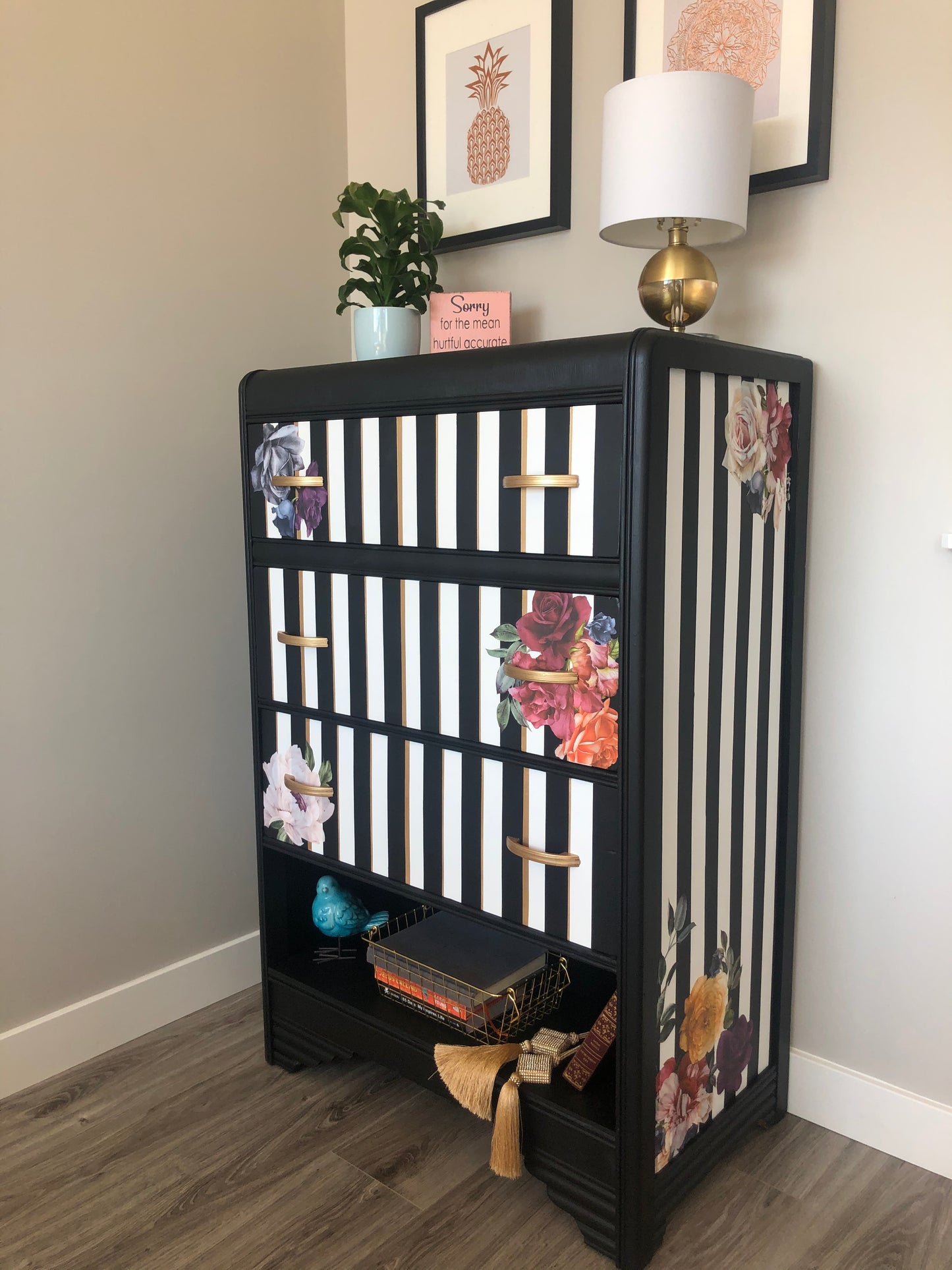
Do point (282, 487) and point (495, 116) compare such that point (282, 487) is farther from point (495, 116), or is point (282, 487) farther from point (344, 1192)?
point (344, 1192)

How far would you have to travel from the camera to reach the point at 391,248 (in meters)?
1.89

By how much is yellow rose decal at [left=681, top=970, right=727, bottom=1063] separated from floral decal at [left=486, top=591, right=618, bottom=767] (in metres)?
0.43

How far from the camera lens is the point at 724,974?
1607mm

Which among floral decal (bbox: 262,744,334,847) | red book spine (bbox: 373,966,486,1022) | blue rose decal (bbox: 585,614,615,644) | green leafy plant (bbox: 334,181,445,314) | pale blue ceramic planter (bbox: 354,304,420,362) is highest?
green leafy plant (bbox: 334,181,445,314)

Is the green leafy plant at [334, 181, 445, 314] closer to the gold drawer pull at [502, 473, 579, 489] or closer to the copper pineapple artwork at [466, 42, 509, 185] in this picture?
the copper pineapple artwork at [466, 42, 509, 185]

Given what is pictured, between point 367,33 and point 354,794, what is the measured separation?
1681 millimetres

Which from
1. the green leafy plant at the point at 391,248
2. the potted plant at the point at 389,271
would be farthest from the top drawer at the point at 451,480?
the green leafy plant at the point at 391,248

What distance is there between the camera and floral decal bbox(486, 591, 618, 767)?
138cm

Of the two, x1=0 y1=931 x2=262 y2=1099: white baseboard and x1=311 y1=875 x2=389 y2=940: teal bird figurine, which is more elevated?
x1=311 y1=875 x2=389 y2=940: teal bird figurine

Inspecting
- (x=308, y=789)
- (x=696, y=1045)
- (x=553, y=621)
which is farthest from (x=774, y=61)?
(x=696, y=1045)

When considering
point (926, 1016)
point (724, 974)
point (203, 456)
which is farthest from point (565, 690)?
point (203, 456)

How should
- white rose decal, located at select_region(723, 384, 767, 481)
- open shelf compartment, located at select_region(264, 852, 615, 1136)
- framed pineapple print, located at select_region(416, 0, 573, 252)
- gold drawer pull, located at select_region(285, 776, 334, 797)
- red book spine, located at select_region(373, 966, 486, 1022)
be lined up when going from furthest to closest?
framed pineapple print, located at select_region(416, 0, 573, 252)
gold drawer pull, located at select_region(285, 776, 334, 797)
red book spine, located at select_region(373, 966, 486, 1022)
open shelf compartment, located at select_region(264, 852, 615, 1136)
white rose decal, located at select_region(723, 384, 767, 481)

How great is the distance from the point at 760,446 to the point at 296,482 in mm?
765

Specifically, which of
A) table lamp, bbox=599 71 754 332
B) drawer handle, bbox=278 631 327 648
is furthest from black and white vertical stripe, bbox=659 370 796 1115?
drawer handle, bbox=278 631 327 648
